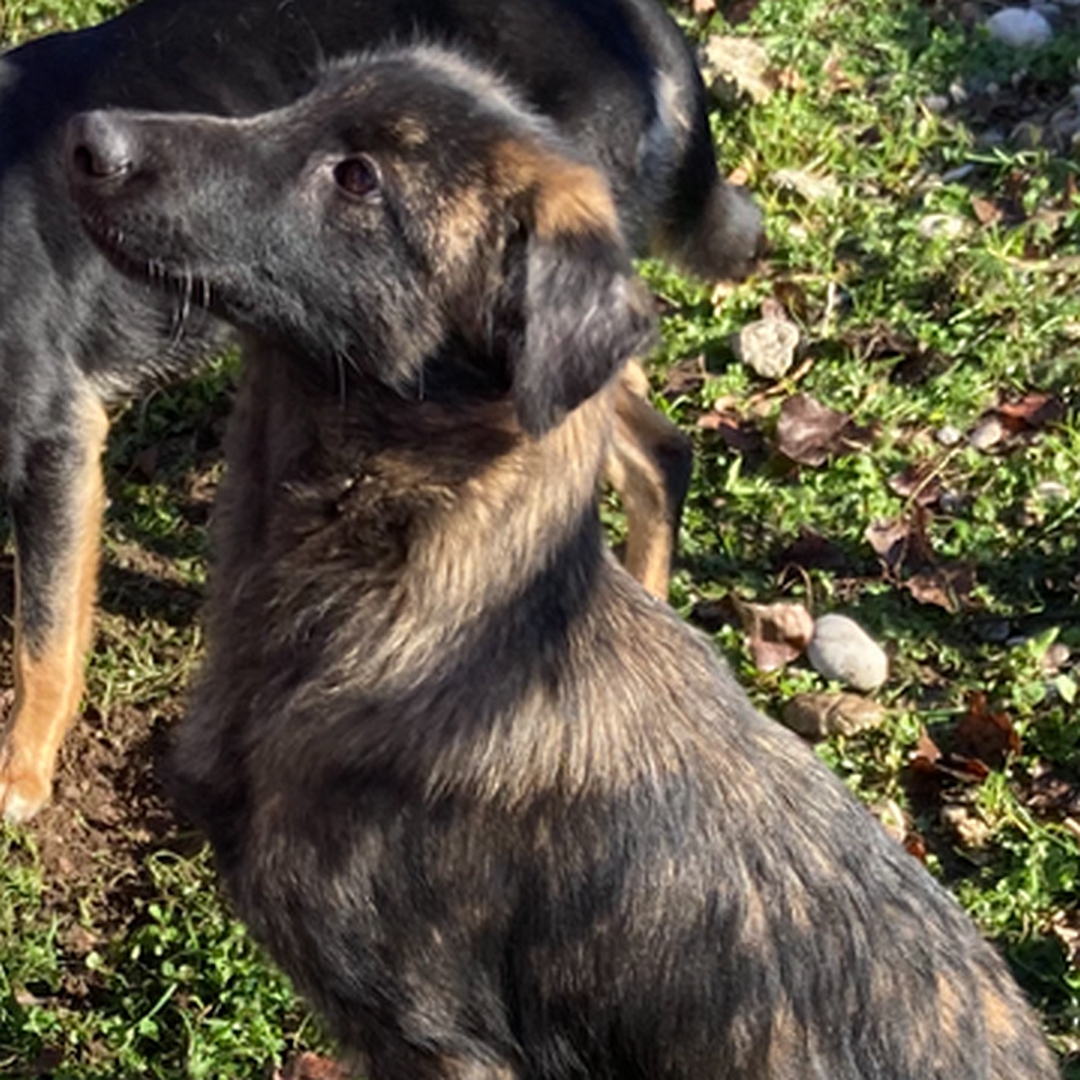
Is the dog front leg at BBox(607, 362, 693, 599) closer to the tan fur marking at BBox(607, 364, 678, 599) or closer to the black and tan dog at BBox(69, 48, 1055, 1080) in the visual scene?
the tan fur marking at BBox(607, 364, 678, 599)

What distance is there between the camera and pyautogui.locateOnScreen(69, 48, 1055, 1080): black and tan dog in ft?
11.6

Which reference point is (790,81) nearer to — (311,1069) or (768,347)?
(768,347)

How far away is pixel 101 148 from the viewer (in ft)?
11.5

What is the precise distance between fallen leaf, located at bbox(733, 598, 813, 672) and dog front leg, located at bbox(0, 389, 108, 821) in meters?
1.77

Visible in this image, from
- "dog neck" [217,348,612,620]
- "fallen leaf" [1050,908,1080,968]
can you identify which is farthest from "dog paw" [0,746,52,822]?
"fallen leaf" [1050,908,1080,968]

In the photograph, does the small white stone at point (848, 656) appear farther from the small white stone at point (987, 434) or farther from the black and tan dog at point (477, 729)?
the black and tan dog at point (477, 729)

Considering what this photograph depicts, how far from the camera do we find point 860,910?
3.62m

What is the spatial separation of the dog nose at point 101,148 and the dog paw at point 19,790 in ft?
6.99

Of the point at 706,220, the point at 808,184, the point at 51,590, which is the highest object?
the point at 706,220

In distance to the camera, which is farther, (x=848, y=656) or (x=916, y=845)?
(x=848, y=656)

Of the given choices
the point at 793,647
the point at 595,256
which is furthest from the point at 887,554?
the point at 595,256

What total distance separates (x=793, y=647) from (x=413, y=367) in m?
2.27

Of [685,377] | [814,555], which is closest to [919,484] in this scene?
[814,555]

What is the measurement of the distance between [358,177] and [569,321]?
0.53m
